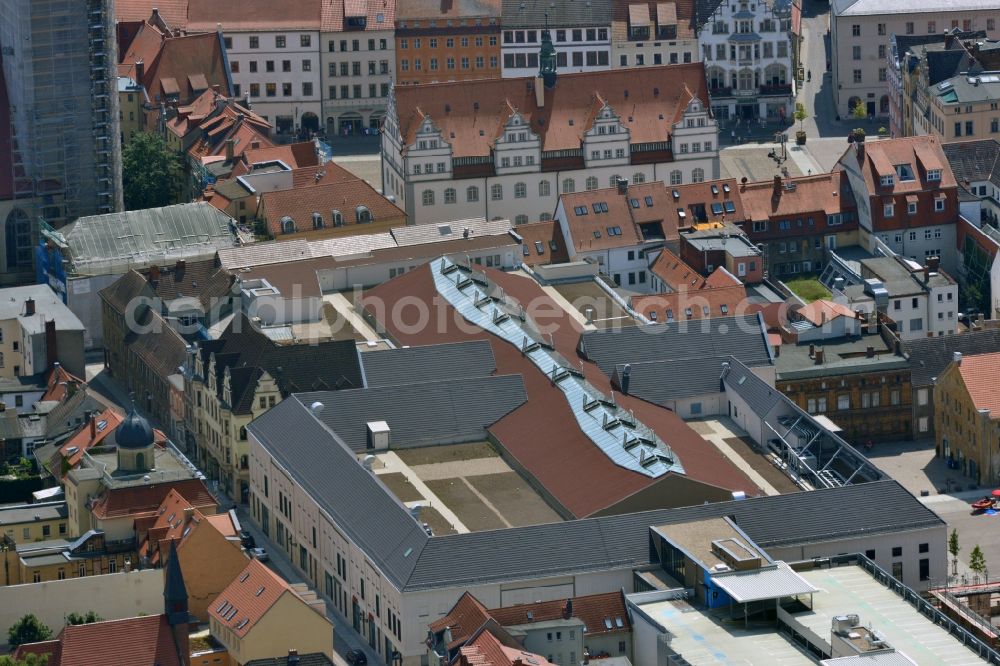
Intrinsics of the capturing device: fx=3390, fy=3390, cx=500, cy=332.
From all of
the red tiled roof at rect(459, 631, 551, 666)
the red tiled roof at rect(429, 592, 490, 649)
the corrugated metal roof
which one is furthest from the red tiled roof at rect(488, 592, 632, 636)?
the corrugated metal roof

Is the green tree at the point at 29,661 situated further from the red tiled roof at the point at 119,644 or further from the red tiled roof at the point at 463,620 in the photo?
the red tiled roof at the point at 463,620

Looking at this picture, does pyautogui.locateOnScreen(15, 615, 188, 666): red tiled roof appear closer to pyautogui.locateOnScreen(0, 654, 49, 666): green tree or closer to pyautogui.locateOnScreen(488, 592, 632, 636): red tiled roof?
pyautogui.locateOnScreen(0, 654, 49, 666): green tree

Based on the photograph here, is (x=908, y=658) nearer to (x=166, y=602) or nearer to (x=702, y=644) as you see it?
(x=702, y=644)

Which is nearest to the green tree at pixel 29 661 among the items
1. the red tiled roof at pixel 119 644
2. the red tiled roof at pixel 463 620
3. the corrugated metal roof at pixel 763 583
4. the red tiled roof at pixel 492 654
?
the red tiled roof at pixel 119 644

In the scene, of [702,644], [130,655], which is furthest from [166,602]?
[702,644]

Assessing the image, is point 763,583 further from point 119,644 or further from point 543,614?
point 119,644
